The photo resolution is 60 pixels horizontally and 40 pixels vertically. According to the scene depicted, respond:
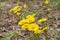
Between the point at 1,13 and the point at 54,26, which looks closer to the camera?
the point at 54,26

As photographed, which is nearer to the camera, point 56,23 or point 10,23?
point 56,23

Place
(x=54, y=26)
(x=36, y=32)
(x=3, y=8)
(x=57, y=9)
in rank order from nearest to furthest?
(x=36, y=32) → (x=54, y=26) → (x=57, y=9) → (x=3, y=8)

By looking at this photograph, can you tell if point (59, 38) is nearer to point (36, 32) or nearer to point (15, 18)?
point (36, 32)

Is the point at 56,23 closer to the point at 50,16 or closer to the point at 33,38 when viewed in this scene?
the point at 50,16

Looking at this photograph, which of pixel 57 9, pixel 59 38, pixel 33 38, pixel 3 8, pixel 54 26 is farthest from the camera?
pixel 3 8

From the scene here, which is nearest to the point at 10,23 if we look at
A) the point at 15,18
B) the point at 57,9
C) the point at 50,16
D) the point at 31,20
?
the point at 15,18

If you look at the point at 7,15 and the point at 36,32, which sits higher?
the point at 36,32

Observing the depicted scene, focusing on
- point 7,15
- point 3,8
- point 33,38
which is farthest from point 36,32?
point 3,8

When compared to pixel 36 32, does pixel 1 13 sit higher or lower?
lower

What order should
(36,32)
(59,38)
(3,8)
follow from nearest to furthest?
(36,32)
(59,38)
(3,8)
